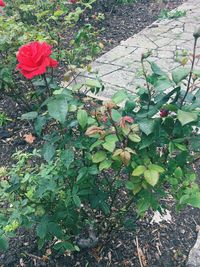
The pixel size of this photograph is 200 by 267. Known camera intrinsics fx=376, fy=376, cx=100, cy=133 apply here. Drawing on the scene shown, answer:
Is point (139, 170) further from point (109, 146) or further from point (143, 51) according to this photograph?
point (143, 51)

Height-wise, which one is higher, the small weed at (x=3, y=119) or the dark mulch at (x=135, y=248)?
the small weed at (x=3, y=119)

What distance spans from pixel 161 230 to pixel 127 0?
4.61m

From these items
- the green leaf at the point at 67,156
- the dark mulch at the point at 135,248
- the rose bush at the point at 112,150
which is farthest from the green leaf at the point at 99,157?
the dark mulch at the point at 135,248

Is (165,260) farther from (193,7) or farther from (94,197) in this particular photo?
(193,7)

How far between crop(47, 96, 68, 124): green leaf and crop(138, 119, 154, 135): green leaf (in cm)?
31

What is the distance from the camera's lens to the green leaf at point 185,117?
139 centimetres

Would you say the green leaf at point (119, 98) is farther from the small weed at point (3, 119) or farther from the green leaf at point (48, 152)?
the small weed at point (3, 119)

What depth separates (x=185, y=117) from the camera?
1406 millimetres

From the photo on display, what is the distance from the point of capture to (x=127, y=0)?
6145 millimetres

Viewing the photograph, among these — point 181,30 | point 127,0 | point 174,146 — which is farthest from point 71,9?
point 174,146

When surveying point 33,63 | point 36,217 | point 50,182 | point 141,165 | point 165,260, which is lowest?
point 165,260

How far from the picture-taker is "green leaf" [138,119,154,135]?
59.5 inches

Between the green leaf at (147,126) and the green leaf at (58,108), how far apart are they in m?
0.31

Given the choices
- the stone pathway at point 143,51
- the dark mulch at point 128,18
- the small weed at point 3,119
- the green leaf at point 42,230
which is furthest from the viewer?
the dark mulch at point 128,18
